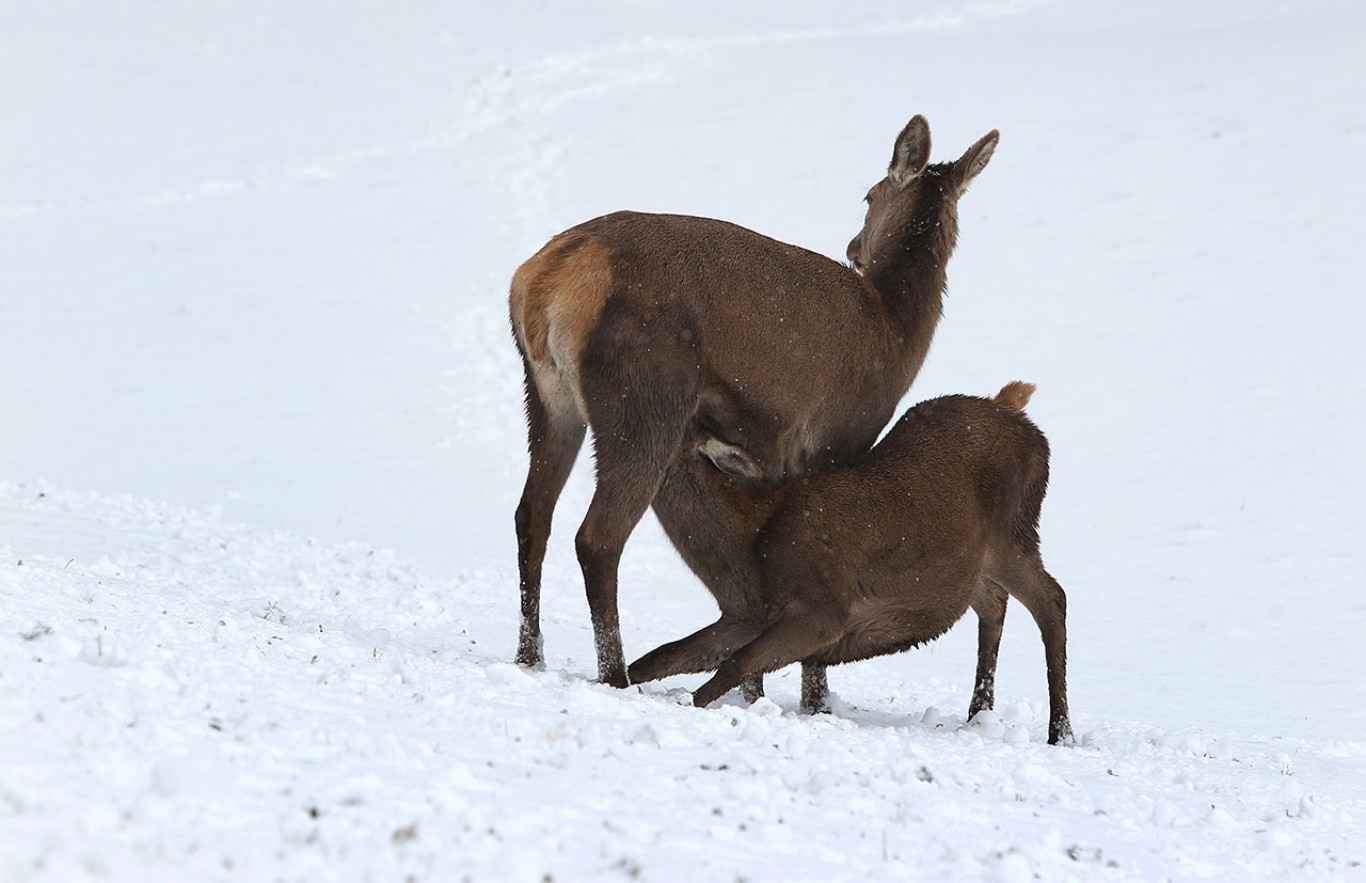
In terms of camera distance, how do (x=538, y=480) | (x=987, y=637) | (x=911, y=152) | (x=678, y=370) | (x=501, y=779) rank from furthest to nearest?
(x=911, y=152) → (x=987, y=637) → (x=538, y=480) → (x=678, y=370) → (x=501, y=779)

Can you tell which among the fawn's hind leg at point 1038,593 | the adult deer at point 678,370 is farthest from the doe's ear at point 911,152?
the fawn's hind leg at point 1038,593

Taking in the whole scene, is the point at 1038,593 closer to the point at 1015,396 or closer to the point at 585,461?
the point at 1015,396

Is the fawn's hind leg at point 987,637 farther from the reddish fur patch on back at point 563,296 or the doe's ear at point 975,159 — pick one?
the reddish fur patch on back at point 563,296

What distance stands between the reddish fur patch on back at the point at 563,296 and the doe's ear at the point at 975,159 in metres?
2.53

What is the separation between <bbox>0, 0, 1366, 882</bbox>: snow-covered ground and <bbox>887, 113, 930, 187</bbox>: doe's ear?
2910 millimetres

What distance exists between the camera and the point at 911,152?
7.49 m

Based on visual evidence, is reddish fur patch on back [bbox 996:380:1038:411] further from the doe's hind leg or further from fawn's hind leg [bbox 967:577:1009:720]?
the doe's hind leg

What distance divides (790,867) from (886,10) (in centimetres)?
2769

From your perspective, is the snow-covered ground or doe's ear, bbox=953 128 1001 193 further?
doe's ear, bbox=953 128 1001 193

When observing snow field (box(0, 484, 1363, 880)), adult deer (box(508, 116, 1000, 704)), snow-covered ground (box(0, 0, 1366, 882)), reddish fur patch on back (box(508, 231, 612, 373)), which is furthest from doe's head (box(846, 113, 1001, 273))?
snow field (box(0, 484, 1363, 880))

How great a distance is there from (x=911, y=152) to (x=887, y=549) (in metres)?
2.30

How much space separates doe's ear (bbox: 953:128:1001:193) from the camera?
24.5 ft

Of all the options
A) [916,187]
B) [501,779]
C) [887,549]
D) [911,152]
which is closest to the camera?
[501,779]

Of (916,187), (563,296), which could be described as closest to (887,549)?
(563,296)
